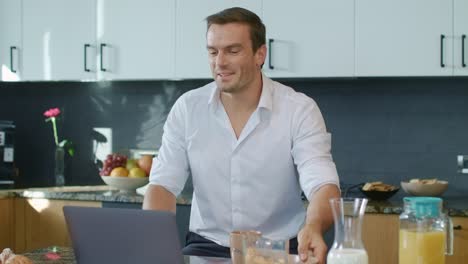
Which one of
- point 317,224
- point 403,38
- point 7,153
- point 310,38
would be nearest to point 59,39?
point 7,153

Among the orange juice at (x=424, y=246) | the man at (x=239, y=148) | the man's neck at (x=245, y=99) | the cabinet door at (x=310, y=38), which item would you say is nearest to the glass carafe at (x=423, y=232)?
the orange juice at (x=424, y=246)

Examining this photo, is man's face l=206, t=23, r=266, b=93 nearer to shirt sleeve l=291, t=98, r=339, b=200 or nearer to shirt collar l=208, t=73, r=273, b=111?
shirt collar l=208, t=73, r=273, b=111

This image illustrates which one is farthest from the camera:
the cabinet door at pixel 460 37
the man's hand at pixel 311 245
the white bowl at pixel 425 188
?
the white bowl at pixel 425 188

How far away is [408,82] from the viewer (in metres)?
4.03

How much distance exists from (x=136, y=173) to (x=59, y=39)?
2.82 feet

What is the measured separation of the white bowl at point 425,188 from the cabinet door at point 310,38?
580 millimetres

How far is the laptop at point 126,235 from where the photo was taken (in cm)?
171

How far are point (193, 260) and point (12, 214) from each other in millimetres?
2242

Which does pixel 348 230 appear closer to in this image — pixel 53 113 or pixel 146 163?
pixel 146 163

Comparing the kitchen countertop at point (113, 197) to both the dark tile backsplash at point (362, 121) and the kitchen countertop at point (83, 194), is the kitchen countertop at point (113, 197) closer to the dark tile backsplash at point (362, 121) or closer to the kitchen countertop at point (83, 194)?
the kitchen countertop at point (83, 194)

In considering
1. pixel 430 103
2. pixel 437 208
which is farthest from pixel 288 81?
pixel 437 208

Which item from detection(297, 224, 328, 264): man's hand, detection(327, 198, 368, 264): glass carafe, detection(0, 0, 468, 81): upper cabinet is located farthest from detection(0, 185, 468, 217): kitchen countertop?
detection(327, 198, 368, 264): glass carafe

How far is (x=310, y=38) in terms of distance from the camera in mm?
3863

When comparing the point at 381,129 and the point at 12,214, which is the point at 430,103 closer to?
the point at 381,129
